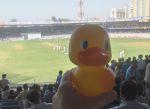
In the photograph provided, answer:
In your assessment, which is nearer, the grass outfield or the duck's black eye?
the duck's black eye

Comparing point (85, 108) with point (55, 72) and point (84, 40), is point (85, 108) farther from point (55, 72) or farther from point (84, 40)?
point (55, 72)

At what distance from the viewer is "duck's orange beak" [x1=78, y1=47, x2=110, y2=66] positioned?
1832 millimetres

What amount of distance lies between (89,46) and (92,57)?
64mm

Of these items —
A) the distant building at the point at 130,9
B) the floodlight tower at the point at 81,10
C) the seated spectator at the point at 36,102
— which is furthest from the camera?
the distant building at the point at 130,9

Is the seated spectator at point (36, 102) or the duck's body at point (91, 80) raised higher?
the duck's body at point (91, 80)

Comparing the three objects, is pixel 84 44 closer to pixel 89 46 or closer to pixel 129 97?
pixel 89 46

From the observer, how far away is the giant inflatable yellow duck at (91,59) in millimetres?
1791

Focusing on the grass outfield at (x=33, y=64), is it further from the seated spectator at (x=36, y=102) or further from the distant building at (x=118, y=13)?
the distant building at (x=118, y=13)

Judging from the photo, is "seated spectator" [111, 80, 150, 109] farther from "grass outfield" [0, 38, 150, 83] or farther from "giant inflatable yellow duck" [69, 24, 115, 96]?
"grass outfield" [0, 38, 150, 83]

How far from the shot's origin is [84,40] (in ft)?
6.18

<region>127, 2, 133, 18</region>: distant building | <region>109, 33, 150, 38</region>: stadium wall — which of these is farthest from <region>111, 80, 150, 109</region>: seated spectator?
<region>127, 2, 133, 18</region>: distant building

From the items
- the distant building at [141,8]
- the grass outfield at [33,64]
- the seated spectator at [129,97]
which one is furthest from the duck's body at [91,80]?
the distant building at [141,8]

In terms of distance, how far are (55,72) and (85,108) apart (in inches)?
578

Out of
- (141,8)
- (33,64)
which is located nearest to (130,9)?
(141,8)
